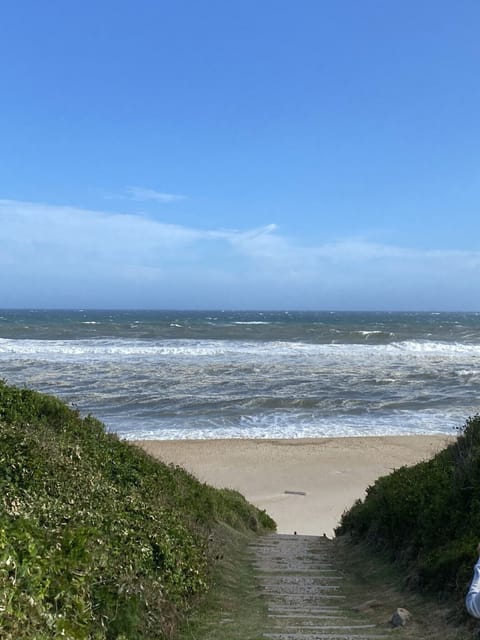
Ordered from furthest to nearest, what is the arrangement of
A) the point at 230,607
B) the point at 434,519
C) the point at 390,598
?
the point at 434,519
the point at 390,598
the point at 230,607

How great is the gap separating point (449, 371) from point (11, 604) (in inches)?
1439

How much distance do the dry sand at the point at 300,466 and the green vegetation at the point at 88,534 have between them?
19.2 feet

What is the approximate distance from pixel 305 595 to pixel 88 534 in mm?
3474

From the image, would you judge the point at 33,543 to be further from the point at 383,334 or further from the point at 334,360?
the point at 383,334

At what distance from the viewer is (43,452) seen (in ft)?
22.8

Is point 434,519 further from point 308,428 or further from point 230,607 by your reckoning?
point 308,428

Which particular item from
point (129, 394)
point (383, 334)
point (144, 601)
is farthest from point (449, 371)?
point (144, 601)

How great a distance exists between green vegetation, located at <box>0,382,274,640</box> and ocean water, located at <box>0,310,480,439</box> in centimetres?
1015

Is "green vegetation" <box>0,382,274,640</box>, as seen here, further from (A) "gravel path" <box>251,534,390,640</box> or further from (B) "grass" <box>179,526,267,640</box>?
(A) "gravel path" <box>251,534,390,640</box>

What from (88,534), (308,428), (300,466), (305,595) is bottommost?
(300,466)

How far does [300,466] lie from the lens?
17.8 metres

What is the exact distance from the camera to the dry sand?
15422 mm

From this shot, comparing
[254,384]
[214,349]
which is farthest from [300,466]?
[214,349]

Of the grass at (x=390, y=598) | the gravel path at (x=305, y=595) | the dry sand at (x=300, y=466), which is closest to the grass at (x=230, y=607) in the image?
the gravel path at (x=305, y=595)
